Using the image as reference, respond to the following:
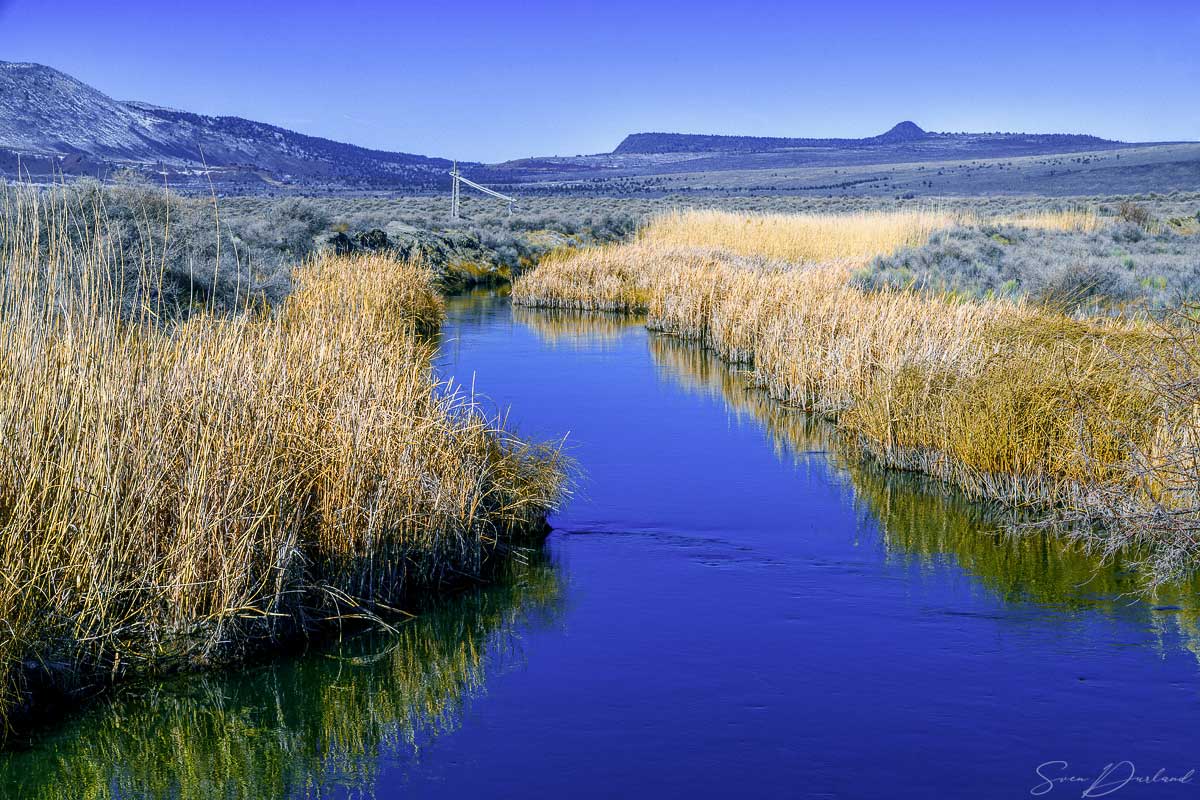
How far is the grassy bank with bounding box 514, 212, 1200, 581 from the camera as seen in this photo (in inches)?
255

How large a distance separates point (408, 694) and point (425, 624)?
69 cm

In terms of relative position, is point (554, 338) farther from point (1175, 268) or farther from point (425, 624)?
point (425, 624)

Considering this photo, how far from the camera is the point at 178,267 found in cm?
1186

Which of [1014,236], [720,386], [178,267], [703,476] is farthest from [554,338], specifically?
[1014,236]

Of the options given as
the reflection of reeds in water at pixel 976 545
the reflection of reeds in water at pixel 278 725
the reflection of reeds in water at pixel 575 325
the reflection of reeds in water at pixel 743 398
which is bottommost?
the reflection of reeds in water at pixel 278 725

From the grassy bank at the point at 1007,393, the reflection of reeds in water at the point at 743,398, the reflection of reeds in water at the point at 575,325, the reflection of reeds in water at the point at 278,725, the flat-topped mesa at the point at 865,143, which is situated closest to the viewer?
the reflection of reeds in water at the point at 278,725

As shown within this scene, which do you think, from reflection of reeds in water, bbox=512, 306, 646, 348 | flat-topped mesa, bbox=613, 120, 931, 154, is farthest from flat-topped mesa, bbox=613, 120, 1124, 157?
reflection of reeds in water, bbox=512, 306, 646, 348

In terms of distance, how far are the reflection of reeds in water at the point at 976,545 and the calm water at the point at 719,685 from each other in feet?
0.08

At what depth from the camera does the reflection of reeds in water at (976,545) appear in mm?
6168

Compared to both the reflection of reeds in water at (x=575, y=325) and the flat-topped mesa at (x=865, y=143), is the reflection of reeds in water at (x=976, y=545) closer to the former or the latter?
the reflection of reeds in water at (x=575, y=325)

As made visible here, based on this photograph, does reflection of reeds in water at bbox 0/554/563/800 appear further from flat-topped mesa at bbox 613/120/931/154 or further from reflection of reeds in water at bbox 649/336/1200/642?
flat-topped mesa at bbox 613/120/931/154

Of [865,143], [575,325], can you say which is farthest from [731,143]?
[575,325]

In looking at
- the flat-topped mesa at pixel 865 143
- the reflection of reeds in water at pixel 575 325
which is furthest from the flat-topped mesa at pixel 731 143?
the reflection of reeds in water at pixel 575 325

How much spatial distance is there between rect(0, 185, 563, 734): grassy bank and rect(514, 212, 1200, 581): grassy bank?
11.0 ft
